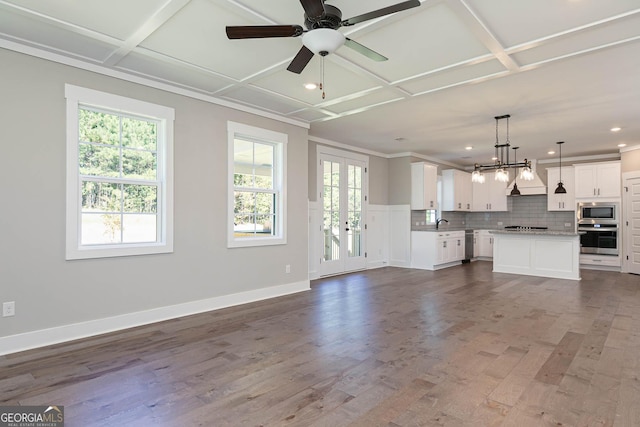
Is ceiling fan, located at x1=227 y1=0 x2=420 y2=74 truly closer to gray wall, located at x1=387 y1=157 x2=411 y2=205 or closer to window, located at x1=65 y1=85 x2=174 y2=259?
window, located at x1=65 y1=85 x2=174 y2=259

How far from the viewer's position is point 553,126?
5.74m

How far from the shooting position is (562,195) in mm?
8500

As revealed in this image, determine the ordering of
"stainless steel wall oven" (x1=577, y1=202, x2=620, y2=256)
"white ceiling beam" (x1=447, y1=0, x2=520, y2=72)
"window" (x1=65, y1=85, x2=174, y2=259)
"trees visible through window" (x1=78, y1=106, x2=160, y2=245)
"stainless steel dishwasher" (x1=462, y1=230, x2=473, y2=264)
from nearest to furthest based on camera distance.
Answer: "white ceiling beam" (x1=447, y1=0, x2=520, y2=72) → "window" (x1=65, y1=85, x2=174, y2=259) → "trees visible through window" (x1=78, y1=106, x2=160, y2=245) → "stainless steel wall oven" (x1=577, y1=202, x2=620, y2=256) → "stainless steel dishwasher" (x1=462, y1=230, x2=473, y2=264)

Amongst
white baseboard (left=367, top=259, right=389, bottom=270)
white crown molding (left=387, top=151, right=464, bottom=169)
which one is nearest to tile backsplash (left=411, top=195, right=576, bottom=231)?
white baseboard (left=367, top=259, right=389, bottom=270)

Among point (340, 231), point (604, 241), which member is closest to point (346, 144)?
point (340, 231)

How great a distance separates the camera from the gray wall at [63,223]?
125 inches

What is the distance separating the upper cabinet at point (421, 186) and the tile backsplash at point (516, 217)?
34 cm

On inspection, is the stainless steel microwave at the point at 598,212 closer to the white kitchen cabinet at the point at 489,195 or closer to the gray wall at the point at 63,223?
the white kitchen cabinet at the point at 489,195

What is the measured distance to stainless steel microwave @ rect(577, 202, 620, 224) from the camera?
24.8 feet

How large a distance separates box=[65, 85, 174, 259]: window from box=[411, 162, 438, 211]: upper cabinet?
5.69 metres

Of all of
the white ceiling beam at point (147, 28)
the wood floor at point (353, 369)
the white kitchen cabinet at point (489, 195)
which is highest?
the white ceiling beam at point (147, 28)

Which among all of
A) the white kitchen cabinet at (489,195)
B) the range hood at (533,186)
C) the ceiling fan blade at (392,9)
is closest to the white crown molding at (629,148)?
the range hood at (533,186)

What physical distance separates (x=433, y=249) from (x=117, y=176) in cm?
636

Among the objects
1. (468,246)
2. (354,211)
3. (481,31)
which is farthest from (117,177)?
(468,246)
